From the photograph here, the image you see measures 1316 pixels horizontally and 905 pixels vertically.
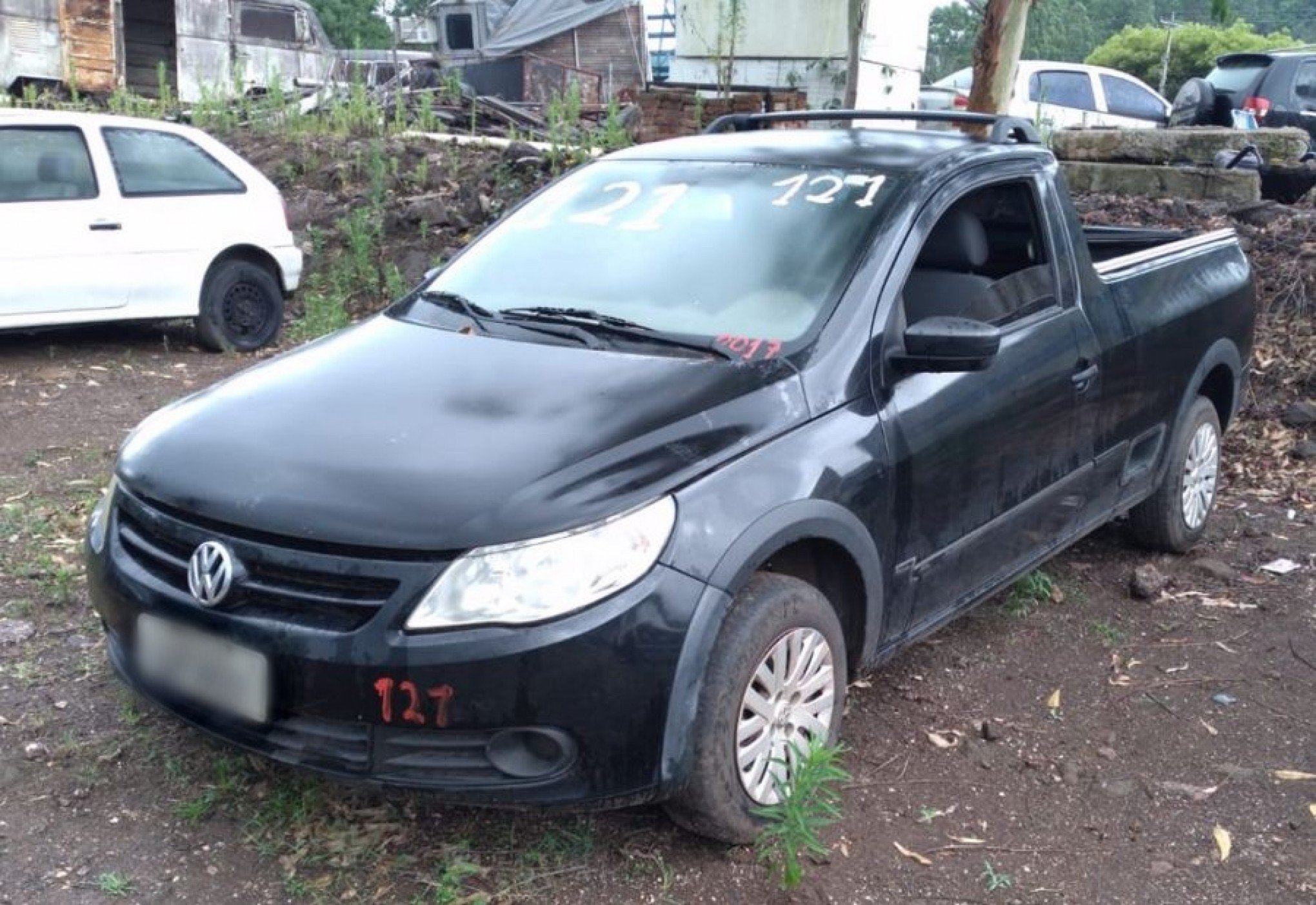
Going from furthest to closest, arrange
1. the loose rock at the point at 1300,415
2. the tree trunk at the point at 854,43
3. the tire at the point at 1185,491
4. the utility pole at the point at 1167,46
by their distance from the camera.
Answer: the utility pole at the point at 1167,46, the tree trunk at the point at 854,43, the loose rock at the point at 1300,415, the tire at the point at 1185,491

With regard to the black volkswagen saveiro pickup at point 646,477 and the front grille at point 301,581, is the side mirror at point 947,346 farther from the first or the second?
the front grille at point 301,581

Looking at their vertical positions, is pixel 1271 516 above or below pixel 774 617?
below

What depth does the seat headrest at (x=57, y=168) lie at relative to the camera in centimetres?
798

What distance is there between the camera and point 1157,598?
5.13 m

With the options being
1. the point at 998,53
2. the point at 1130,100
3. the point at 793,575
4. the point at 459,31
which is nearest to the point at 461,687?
the point at 793,575

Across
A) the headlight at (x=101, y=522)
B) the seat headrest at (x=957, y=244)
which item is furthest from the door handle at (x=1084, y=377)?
the headlight at (x=101, y=522)

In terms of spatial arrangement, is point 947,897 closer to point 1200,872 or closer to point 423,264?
point 1200,872

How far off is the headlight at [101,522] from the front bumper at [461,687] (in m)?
0.60

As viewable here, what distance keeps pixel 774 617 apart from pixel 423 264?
307 inches

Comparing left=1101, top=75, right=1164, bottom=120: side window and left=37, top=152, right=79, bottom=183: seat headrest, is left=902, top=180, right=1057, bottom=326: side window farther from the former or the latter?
left=1101, top=75, right=1164, bottom=120: side window

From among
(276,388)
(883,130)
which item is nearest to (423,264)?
(883,130)

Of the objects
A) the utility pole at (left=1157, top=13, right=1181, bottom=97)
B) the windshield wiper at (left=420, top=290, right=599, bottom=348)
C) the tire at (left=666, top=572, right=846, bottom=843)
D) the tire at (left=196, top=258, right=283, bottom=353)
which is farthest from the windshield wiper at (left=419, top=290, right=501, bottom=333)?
the utility pole at (left=1157, top=13, right=1181, bottom=97)

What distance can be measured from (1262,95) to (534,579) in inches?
539

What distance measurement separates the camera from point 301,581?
2861 mm
